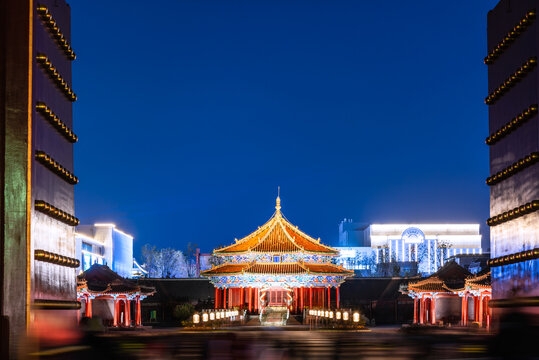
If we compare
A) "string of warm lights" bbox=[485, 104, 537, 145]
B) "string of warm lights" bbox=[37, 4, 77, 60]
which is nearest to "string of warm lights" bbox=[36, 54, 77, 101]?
"string of warm lights" bbox=[37, 4, 77, 60]

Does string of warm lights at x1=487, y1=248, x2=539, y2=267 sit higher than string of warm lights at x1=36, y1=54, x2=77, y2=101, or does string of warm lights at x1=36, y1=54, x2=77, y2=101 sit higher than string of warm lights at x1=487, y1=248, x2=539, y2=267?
string of warm lights at x1=36, y1=54, x2=77, y2=101

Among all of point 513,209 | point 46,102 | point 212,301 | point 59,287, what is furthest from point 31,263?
point 212,301

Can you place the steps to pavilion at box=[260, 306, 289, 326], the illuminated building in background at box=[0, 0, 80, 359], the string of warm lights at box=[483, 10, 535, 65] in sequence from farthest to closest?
the steps to pavilion at box=[260, 306, 289, 326] → the string of warm lights at box=[483, 10, 535, 65] → the illuminated building in background at box=[0, 0, 80, 359]

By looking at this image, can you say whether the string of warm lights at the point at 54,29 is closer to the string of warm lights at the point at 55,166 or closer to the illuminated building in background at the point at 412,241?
the string of warm lights at the point at 55,166

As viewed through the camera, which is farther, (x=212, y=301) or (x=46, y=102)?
(x=212, y=301)

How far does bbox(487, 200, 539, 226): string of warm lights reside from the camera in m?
→ 9.66

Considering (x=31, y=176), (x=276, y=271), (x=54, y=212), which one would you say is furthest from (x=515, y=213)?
(x=276, y=271)

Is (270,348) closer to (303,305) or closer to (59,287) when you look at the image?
(59,287)

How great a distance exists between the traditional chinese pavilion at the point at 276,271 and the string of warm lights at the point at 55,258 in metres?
33.1

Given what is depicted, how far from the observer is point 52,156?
10422mm

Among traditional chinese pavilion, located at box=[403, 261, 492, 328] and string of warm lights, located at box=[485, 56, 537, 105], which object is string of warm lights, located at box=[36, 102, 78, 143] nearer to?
string of warm lights, located at box=[485, 56, 537, 105]

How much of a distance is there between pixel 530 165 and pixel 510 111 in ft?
4.16

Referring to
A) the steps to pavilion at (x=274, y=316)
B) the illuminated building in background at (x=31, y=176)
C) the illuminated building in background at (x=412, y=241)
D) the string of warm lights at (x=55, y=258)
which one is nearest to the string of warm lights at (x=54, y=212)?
the illuminated building in background at (x=31, y=176)

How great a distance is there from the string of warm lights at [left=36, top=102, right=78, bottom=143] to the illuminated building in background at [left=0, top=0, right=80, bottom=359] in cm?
1
